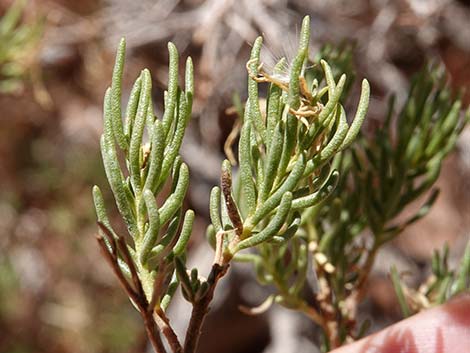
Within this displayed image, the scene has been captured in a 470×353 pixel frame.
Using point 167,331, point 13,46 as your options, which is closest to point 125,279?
point 167,331

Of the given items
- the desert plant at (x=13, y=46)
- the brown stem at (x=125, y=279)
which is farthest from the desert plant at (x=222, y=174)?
the desert plant at (x=13, y=46)

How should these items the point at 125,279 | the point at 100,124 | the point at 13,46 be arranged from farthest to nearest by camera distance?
the point at 100,124
the point at 13,46
the point at 125,279

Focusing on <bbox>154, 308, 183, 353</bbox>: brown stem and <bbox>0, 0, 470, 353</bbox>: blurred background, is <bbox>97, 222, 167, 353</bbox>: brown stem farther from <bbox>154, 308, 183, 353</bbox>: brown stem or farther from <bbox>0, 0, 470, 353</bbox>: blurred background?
<bbox>0, 0, 470, 353</bbox>: blurred background

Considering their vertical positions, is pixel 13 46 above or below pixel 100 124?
above

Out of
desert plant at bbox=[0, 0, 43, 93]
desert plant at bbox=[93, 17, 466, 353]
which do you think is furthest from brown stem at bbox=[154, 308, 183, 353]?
desert plant at bbox=[0, 0, 43, 93]

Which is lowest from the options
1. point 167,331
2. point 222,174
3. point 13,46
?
point 167,331

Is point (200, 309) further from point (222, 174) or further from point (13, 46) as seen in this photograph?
point (13, 46)

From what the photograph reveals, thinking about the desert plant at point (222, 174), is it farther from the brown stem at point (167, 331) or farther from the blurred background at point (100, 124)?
the blurred background at point (100, 124)

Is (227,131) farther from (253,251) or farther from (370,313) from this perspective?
(370,313)
